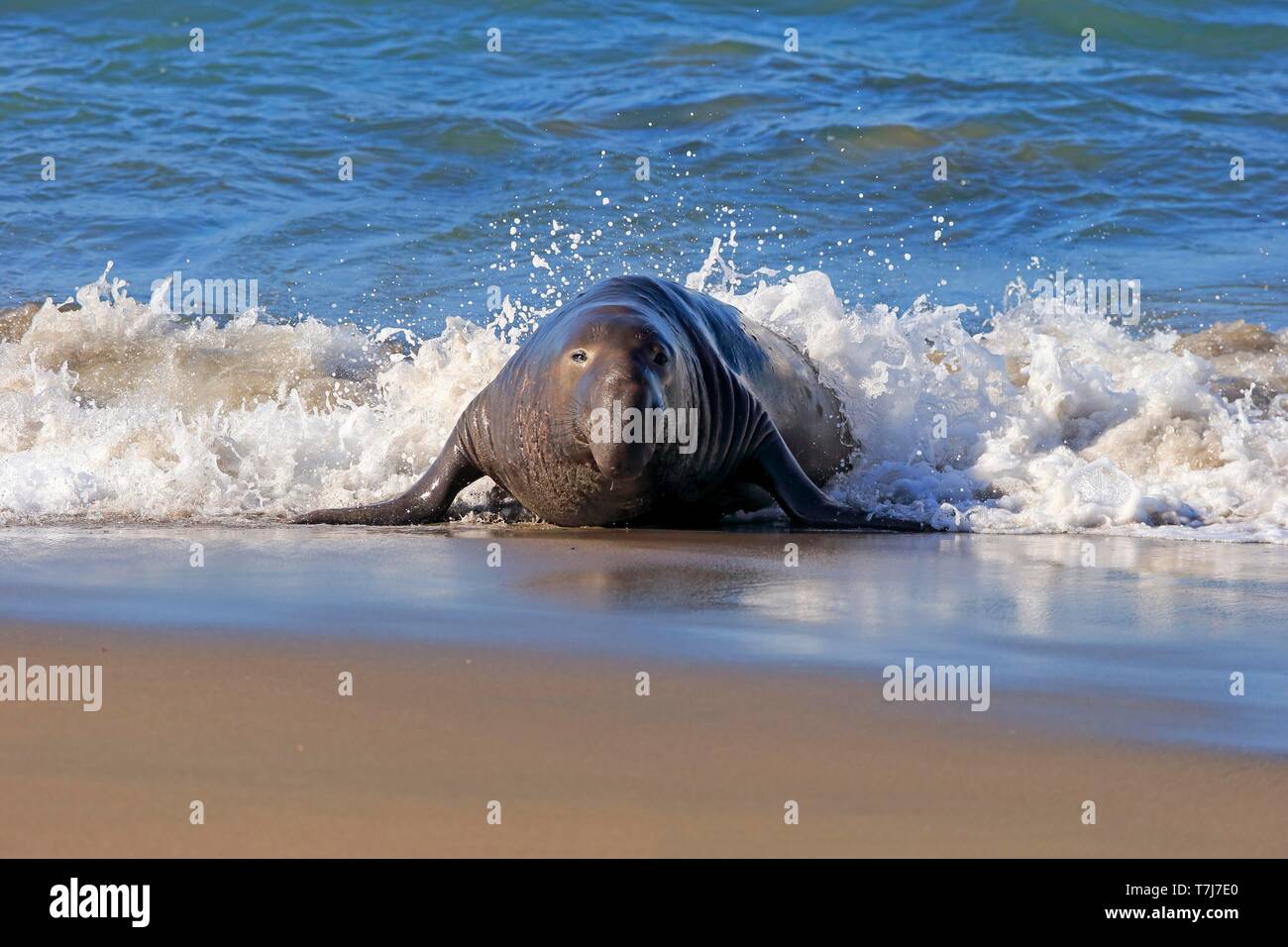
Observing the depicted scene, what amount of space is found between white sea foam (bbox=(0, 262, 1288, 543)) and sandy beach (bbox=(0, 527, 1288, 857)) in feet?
7.41

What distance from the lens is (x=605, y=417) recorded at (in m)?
6.77

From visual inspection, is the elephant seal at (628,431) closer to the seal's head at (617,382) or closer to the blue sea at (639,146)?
the seal's head at (617,382)

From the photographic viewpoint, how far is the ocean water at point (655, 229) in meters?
8.79

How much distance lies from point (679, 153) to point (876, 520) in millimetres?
9222

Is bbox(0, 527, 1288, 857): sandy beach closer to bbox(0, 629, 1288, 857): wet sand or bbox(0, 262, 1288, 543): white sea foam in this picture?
bbox(0, 629, 1288, 857): wet sand

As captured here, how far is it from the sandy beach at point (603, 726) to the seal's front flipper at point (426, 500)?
1719 millimetres

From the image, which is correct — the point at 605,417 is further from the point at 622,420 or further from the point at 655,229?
the point at 655,229

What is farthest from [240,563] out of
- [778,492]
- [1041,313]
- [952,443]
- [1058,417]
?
[1041,313]

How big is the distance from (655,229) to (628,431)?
7815 millimetres

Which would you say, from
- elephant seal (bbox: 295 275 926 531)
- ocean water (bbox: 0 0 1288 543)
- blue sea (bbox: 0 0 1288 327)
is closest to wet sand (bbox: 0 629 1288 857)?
elephant seal (bbox: 295 275 926 531)

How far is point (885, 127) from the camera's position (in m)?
16.6

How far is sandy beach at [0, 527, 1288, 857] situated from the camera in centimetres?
321

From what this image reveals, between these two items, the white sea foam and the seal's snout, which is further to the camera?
the white sea foam

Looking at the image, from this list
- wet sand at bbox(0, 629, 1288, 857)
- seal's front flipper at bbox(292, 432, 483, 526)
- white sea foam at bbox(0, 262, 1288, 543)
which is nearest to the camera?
wet sand at bbox(0, 629, 1288, 857)
